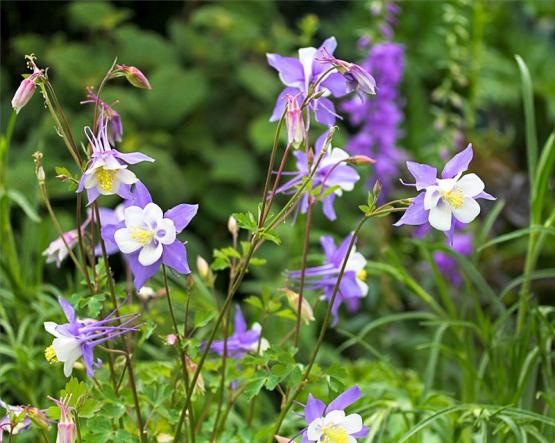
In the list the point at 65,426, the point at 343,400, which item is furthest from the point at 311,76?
the point at 65,426

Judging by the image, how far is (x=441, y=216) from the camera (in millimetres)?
872

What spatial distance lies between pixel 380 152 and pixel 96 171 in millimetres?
1586

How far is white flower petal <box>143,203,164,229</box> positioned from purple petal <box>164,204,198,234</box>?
0.5 inches

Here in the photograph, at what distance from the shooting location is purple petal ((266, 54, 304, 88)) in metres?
1.03

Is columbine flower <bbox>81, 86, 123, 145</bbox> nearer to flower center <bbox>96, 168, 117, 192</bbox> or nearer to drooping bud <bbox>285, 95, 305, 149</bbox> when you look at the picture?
flower center <bbox>96, 168, 117, 192</bbox>

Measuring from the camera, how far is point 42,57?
9.82 feet

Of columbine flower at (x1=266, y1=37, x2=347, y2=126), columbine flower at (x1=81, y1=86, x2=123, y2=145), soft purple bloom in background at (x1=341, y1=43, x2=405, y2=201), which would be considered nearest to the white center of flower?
columbine flower at (x1=81, y1=86, x2=123, y2=145)

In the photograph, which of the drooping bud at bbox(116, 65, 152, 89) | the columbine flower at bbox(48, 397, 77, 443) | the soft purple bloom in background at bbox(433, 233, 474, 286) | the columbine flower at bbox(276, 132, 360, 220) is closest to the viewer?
the columbine flower at bbox(48, 397, 77, 443)

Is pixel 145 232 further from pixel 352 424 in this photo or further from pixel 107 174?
pixel 352 424

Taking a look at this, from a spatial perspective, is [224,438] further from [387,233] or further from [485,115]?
[485,115]

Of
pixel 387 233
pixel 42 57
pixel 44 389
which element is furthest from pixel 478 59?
pixel 44 389

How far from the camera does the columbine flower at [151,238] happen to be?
Answer: 863mm

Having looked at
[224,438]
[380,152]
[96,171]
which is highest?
[96,171]

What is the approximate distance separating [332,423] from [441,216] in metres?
0.23
